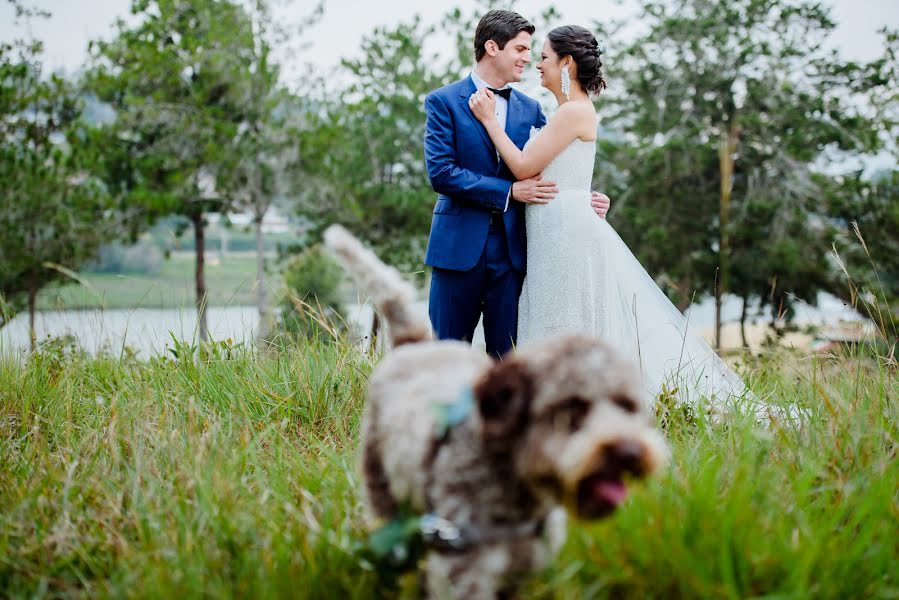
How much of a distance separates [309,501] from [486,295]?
1.88 metres

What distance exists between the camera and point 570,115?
3.86 metres

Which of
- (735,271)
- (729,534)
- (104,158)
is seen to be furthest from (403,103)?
(729,534)

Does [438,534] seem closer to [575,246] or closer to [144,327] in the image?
[575,246]

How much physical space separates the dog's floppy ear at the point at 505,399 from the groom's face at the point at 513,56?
2893mm

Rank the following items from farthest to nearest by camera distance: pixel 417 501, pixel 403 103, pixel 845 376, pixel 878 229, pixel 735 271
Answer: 1. pixel 403 103
2. pixel 735 271
3. pixel 878 229
4. pixel 845 376
5. pixel 417 501

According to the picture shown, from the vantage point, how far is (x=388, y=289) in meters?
1.96

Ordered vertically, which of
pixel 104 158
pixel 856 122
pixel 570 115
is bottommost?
pixel 570 115

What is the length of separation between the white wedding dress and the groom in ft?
0.34

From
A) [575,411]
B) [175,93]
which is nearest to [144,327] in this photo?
[575,411]

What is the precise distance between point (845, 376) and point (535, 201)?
6.26ft

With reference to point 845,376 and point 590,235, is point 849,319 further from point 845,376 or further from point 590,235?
point 590,235

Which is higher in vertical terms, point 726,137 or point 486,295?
point 726,137

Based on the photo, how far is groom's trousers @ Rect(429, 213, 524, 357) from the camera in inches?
159

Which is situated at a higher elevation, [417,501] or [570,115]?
[570,115]
